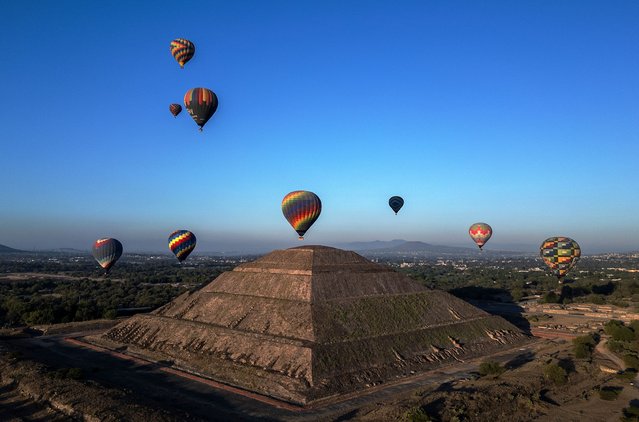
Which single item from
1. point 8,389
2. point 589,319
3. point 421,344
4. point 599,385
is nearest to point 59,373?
point 8,389

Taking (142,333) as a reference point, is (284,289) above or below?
above

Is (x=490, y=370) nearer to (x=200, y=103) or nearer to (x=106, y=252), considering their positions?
(x=200, y=103)

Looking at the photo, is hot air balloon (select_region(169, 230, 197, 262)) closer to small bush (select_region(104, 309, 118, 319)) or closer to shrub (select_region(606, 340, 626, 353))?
small bush (select_region(104, 309, 118, 319))

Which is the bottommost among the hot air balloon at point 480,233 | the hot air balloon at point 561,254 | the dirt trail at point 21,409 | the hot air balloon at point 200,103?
the dirt trail at point 21,409

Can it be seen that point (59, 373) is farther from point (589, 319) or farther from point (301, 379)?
point (589, 319)

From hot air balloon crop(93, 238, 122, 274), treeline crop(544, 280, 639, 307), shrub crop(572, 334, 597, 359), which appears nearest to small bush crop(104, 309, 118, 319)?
hot air balloon crop(93, 238, 122, 274)

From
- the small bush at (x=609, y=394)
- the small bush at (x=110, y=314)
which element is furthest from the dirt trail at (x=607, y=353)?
the small bush at (x=110, y=314)

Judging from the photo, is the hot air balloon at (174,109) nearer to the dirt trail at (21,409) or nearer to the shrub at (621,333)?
the dirt trail at (21,409)
